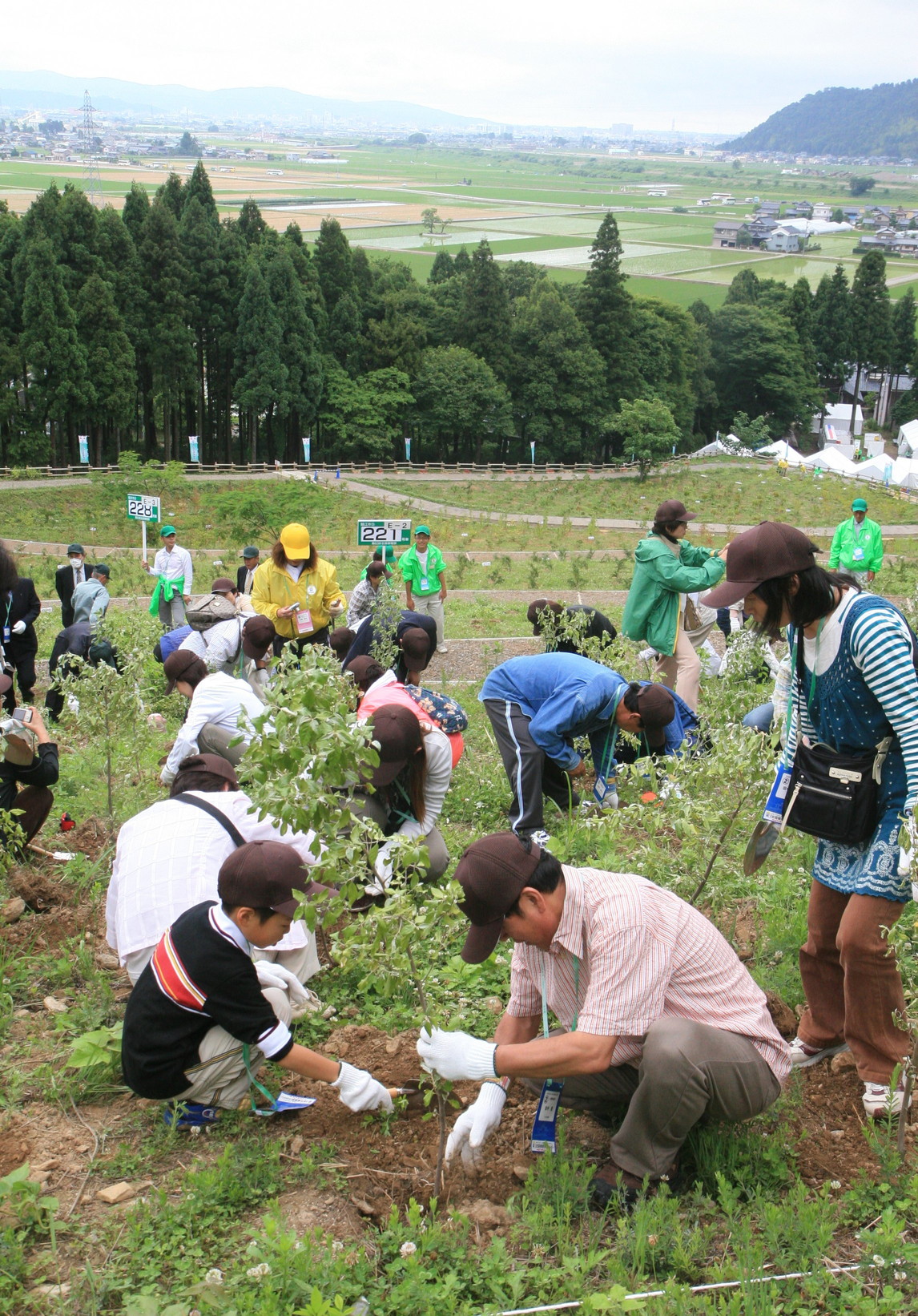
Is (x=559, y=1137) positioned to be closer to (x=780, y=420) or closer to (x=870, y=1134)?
(x=870, y=1134)

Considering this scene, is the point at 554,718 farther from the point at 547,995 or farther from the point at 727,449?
the point at 727,449

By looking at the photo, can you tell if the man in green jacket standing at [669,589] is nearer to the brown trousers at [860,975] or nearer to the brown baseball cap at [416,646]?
the brown baseball cap at [416,646]

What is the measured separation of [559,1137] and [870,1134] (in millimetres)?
982

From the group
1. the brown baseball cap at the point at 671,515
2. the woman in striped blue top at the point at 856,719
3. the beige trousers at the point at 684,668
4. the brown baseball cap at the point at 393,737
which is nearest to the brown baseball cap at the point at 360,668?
the brown baseball cap at the point at 393,737

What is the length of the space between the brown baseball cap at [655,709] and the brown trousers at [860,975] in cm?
145

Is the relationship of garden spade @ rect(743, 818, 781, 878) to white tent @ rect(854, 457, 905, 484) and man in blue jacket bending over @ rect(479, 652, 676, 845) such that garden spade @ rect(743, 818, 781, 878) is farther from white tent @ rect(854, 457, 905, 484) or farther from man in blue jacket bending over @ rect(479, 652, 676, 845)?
white tent @ rect(854, 457, 905, 484)

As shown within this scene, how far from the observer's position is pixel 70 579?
1028 centimetres

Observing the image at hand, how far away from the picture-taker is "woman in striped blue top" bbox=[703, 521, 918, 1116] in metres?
3.29

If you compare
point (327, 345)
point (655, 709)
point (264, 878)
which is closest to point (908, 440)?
point (327, 345)

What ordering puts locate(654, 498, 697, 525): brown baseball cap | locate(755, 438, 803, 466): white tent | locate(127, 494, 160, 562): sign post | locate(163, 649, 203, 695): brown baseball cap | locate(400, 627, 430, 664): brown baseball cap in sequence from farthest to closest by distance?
locate(755, 438, 803, 466): white tent
locate(127, 494, 160, 562): sign post
locate(654, 498, 697, 525): brown baseball cap
locate(400, 627, 430, 664): brown baseball cap
locate(163, 649, 203, 695): brown baseball cap

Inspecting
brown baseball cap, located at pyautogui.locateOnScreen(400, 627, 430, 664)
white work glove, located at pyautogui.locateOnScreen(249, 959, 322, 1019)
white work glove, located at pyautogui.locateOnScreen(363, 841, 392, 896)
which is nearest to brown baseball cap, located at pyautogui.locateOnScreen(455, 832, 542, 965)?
white work glove, located at pyautogui.locateOnScreen(363, 841, 392, 896)

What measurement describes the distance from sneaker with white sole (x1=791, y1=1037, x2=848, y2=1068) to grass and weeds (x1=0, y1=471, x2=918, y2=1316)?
0.06 meters

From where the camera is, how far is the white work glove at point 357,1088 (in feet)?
11.3

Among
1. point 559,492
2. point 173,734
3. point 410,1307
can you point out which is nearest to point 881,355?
point 559,492
